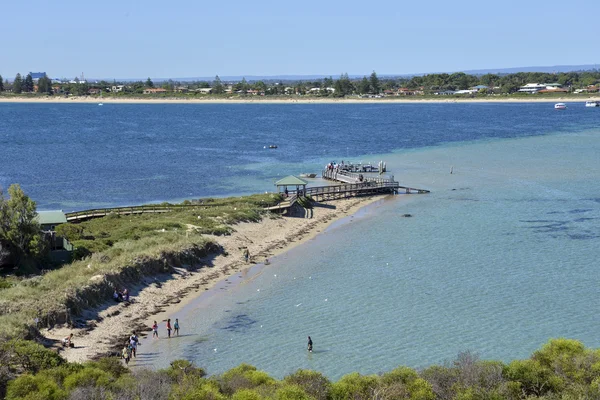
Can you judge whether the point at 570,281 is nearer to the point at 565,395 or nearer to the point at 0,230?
the point at 565,395

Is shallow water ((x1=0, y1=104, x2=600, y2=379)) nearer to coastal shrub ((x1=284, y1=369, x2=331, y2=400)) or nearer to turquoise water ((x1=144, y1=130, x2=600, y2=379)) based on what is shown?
turquoise water ((x1=144, y1=130, x2=600, y2=379))

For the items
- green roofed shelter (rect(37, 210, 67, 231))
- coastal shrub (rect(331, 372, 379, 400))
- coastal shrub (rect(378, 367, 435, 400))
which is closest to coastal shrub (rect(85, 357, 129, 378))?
coastal shrub (rect(331, 372, 379, 400))

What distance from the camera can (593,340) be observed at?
27.3 metres

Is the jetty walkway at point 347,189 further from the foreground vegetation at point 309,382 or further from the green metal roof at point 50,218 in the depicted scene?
the foreground vegetation at point 309,382

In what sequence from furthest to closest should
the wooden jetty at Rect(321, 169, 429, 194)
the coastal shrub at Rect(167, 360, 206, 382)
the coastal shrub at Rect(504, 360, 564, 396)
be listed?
the wooden jetty at Rect(321, 169, 429, 194) < the coastal shrub at Rect(167, 360, 206, 382) < the coastal shrub at Rect(504, 360, 564, 396)

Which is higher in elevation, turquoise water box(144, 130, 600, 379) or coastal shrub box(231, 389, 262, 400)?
coastal shrub box(231, 389, 262, 400)

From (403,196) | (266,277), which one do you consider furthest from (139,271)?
(403,196)

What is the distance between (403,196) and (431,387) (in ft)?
131

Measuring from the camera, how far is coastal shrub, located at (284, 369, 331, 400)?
19656mm

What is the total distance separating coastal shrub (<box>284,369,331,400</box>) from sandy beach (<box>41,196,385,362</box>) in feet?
26.5

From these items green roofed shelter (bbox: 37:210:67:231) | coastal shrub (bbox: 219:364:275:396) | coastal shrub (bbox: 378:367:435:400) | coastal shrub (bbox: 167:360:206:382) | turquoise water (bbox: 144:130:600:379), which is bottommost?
turquoise water (bbox: 144:130:600:379)

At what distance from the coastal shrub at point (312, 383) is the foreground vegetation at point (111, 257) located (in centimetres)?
973

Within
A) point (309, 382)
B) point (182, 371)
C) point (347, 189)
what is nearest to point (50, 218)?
point (182, 371)

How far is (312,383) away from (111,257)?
654 inches
